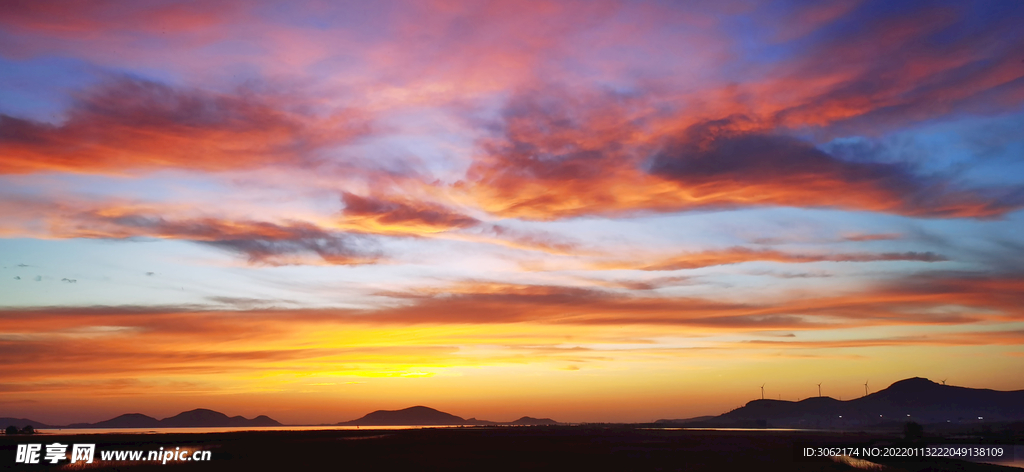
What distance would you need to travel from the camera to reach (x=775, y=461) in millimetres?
66312

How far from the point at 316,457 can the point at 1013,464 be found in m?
73.4

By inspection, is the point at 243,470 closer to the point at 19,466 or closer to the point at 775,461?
the point at 19,466

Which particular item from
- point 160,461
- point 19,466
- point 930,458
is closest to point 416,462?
point 160,461

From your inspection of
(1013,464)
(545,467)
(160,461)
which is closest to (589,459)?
(545,467)

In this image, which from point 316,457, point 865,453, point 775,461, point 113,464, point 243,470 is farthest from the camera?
point 865,453

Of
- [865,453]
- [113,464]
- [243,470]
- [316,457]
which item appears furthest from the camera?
[865,453]

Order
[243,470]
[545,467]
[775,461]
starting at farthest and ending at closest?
[775,461], [545,467], [243,470]

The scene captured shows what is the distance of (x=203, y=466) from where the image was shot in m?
58.3

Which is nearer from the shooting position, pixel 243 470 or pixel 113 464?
pixel 243 470

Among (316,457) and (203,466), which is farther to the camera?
(316,457)

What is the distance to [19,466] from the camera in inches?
2314

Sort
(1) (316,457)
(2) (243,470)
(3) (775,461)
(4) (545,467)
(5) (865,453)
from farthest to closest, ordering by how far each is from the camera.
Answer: (5) (865,453) → (1) (316,457) → (3) (775,461) → (4) (545,467) → (2) (243,470)

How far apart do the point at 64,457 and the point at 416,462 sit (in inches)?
1399

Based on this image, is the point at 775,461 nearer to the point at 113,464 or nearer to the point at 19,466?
the point at 113,464
